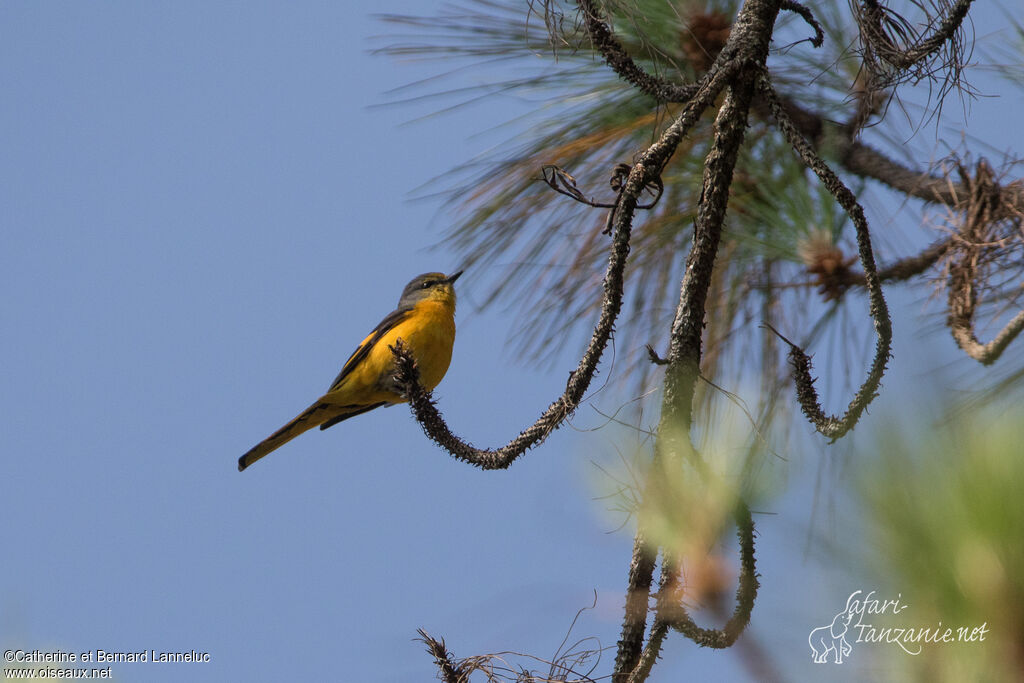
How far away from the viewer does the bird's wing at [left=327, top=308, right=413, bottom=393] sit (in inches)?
193

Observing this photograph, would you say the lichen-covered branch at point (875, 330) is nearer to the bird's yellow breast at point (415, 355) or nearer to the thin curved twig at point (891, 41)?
the thin curved twig at point (891, 41)

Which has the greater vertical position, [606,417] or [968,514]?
[606,417]

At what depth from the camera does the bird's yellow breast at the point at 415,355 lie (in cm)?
466

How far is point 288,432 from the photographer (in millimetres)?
5039

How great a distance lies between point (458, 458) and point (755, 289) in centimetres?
157

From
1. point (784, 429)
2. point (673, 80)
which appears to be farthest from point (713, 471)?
point (673, 80)

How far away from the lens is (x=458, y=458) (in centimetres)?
227

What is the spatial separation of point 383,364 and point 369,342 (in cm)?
36

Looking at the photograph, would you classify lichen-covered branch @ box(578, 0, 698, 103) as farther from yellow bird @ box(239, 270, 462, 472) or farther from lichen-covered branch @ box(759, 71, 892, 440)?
yellow bird @ box(239, 270, 462, 472)

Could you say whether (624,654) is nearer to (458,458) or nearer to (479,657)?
(479,657)

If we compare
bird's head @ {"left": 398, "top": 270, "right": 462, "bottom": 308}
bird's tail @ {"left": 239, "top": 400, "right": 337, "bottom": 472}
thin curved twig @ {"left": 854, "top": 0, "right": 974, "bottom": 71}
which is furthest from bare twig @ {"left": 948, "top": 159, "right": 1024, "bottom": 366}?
bird's tail @ {"left": 239, "top": 400, "right": 337, "bottom": 472}

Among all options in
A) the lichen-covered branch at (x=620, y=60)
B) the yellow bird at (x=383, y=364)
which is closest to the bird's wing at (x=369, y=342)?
the yellow bird at (x=383, y=364)

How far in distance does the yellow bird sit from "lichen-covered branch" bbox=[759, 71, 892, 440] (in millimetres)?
2527

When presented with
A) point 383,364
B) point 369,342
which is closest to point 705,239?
point 383,364
